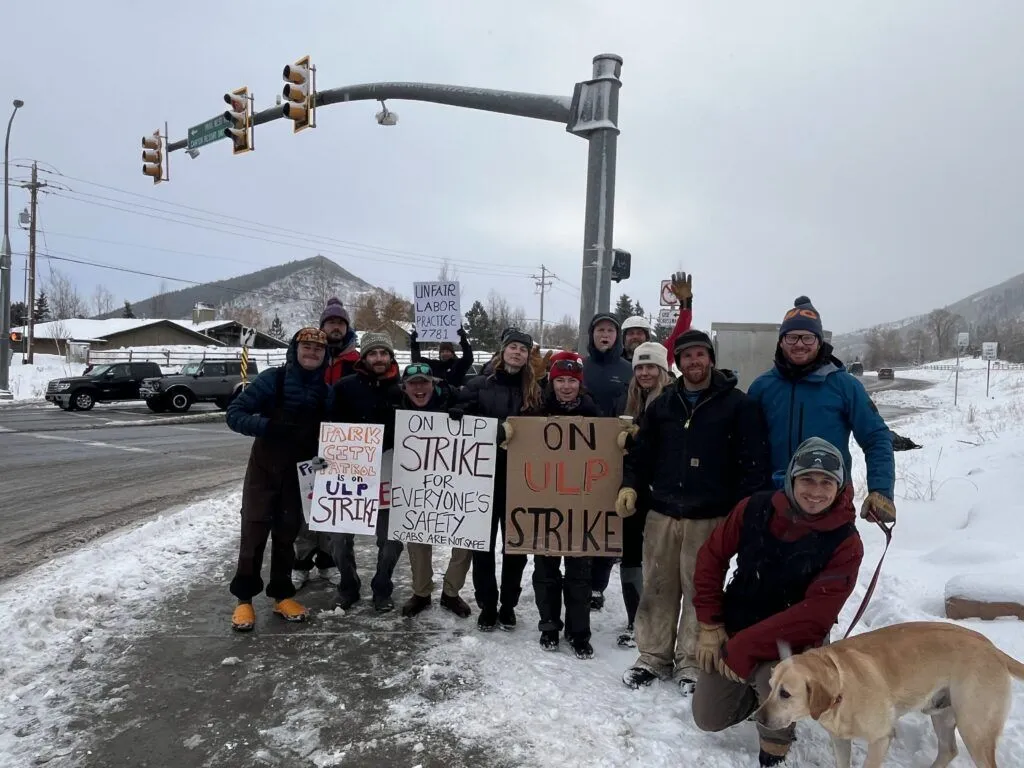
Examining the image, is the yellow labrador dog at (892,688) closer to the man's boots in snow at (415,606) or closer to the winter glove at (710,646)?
the winter glove at (710,646)

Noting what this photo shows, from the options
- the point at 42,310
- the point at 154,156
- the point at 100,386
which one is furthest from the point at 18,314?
the point at 154,156

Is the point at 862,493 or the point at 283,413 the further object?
the point at 862,493

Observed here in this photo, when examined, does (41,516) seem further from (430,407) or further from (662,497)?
(662,497)

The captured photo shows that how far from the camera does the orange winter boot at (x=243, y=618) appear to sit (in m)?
4.50

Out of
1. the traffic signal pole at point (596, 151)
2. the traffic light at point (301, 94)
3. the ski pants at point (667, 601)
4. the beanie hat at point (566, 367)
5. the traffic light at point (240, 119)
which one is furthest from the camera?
the traffic light at point (240, 119)

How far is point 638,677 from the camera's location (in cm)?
383

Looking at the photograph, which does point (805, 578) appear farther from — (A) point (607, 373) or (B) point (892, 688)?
(A) point (607, 373)

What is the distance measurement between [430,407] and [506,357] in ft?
2.25

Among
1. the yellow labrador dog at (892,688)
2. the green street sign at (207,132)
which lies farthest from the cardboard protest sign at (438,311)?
the green street sign at (207,132)

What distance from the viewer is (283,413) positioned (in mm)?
4641

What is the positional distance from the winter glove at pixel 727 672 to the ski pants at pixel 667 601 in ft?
1.96

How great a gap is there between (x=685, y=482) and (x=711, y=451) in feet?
0.77

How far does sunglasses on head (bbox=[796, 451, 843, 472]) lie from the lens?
294 centimetres

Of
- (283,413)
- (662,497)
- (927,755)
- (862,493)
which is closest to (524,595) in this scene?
(662,497)
